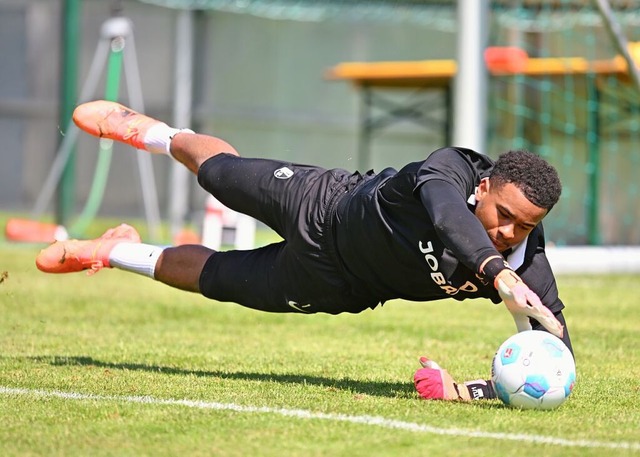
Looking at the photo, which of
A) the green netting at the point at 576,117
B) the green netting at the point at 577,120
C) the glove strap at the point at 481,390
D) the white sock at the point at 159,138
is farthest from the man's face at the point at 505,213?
the green netting at the point at 577,120

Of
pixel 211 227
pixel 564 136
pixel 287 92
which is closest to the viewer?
pixel 211 227

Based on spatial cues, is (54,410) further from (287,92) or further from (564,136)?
(287,92)

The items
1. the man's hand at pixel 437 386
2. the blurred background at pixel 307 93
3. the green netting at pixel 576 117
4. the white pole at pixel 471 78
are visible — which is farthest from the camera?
the blurred background at pixel 307 93

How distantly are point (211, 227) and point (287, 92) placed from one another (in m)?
11.2

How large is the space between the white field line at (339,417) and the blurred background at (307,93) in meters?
10.5

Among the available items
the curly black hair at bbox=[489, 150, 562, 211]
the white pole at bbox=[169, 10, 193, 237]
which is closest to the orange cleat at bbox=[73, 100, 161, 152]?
the curly black hair at bbox=[489, 150, 562, 211]

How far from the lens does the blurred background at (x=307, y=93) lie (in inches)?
658

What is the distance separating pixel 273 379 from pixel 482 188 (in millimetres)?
1529

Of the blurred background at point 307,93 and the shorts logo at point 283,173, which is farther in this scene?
the blurred background at point 307,93

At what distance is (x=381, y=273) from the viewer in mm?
5512

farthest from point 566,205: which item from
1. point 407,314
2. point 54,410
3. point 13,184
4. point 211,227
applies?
point 54,410

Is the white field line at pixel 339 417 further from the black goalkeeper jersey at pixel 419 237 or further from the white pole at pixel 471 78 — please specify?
the white pole at pixel 471 78

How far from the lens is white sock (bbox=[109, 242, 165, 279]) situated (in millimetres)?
6410

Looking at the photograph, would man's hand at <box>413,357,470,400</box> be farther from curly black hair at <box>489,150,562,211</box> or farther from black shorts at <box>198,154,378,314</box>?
curly black hair at <box>489,150,562,211</box>
